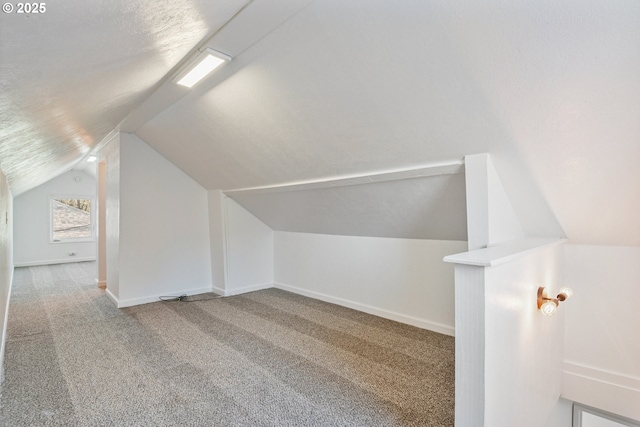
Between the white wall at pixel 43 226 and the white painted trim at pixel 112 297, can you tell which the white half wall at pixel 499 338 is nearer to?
the white painted trim at pixel 112 297

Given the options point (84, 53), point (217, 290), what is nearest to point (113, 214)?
point (217, 290)

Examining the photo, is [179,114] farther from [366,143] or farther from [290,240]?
[290,240]

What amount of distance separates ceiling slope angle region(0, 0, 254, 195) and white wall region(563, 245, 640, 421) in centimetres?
282

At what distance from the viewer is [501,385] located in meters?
1.44

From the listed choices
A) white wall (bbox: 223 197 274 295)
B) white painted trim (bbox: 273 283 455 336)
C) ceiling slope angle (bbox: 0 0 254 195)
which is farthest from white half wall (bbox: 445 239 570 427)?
white wall (bbox: 223 197 274 295)

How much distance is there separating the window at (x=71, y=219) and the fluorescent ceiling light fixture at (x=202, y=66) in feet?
24.9

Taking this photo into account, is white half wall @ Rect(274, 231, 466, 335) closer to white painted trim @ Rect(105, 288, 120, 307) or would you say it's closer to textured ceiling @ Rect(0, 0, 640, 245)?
textured ceiling @ Rect(0, 0, 640, 245)

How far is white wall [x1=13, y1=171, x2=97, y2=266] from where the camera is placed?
283 inches

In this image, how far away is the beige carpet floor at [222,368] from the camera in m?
1.84

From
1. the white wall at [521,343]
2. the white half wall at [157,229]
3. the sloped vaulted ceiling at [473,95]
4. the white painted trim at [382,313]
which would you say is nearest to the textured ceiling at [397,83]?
the sloped vaulted ceiling at [473,95]

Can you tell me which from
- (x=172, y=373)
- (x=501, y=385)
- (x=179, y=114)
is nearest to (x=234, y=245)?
(x=179, y=114)

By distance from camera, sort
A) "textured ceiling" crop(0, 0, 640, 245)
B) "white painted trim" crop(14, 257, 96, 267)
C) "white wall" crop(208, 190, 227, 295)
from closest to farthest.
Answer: "textured ceiling" crop(0, 0, 640, 245) → "white wall" crop(208, 190, 227, 295) → "white painted trim" crop(14, 257, 96, 267)

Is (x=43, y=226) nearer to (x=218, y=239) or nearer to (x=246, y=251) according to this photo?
(x=218, y=239)

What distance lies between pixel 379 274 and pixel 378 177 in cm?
140
